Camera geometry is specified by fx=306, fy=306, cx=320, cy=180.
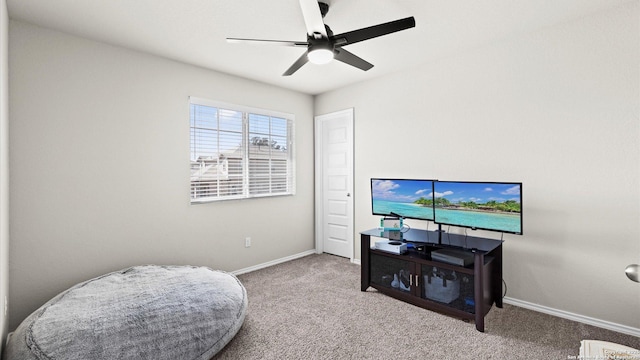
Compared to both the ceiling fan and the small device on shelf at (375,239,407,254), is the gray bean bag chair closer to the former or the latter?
the small device on shelf at (375,239,407,254)

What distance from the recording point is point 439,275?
2.65 m

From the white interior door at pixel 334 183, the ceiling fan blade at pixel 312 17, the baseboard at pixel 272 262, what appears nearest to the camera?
the ceiling fan blade at pixel 312 17

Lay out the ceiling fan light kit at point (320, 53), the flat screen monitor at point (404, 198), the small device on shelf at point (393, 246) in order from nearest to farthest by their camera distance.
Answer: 1. the ceiling fan light kit at point (320, 53)
2. the small device on shelf at point (393, 246)
3. the flat screen monitor at point (404, 198)

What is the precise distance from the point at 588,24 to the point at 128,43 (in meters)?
3.92

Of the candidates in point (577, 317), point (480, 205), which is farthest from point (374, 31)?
point (577, 317)

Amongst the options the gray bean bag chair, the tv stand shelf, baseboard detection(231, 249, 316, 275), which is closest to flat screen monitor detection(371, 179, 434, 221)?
the tv stand shelf

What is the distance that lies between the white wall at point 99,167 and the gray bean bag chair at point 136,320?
0.45m

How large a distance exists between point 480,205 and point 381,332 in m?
1.36

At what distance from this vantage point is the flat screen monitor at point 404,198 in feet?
9.90

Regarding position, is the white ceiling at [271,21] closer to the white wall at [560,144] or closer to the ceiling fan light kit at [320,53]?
the white wall at [560,144]

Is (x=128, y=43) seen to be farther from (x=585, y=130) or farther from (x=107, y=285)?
(x=585, y=130)

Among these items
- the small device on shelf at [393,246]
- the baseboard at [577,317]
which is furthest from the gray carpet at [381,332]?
the small device on shelf at [393,246]

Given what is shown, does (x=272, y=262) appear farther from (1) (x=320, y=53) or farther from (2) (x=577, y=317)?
(2) (x=577, y=317)

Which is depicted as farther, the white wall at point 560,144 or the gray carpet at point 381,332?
the white wall at point 560,144
